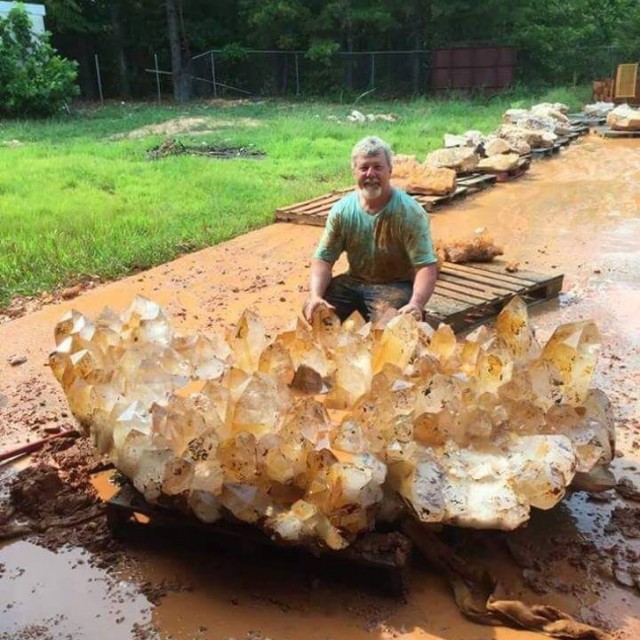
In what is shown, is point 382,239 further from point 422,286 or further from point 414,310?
point 414,310

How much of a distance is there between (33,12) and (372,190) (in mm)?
19089

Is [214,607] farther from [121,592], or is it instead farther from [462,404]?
[462,404]

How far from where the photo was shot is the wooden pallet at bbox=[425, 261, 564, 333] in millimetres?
4992

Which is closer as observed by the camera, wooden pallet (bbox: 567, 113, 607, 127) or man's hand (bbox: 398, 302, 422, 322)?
man's hand (bbox: 398, 302, 422, 322)

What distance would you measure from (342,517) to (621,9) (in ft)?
95.0

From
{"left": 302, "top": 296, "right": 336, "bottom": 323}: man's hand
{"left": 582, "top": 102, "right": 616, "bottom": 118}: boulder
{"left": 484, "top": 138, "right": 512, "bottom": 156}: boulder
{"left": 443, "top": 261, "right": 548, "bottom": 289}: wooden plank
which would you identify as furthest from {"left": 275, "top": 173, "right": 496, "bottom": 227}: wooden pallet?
{"left": 582, "top": 102, "right": 616, "bottom": 118}: boulder

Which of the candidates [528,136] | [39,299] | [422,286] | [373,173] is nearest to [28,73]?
[528,136]

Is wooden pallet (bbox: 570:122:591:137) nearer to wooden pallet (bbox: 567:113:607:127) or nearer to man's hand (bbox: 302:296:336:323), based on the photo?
wooden pallet (bbox: 567:113:607:127)

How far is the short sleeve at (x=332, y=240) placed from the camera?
4.27 meters

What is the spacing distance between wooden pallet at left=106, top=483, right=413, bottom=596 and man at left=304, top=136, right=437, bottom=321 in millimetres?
1521

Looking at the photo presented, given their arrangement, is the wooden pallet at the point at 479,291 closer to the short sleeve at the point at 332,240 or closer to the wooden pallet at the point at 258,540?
the short sleeve at the point at 332,240

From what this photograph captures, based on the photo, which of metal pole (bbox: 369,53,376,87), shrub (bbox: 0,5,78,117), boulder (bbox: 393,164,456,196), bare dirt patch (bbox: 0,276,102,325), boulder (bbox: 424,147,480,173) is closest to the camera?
bare dirt patch (bbox: 0,276,102,325)

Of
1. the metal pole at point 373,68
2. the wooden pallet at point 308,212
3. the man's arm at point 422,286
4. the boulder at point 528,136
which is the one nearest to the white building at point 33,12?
the metal pole at point 373,68

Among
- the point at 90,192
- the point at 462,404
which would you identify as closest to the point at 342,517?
the point at 462,404
